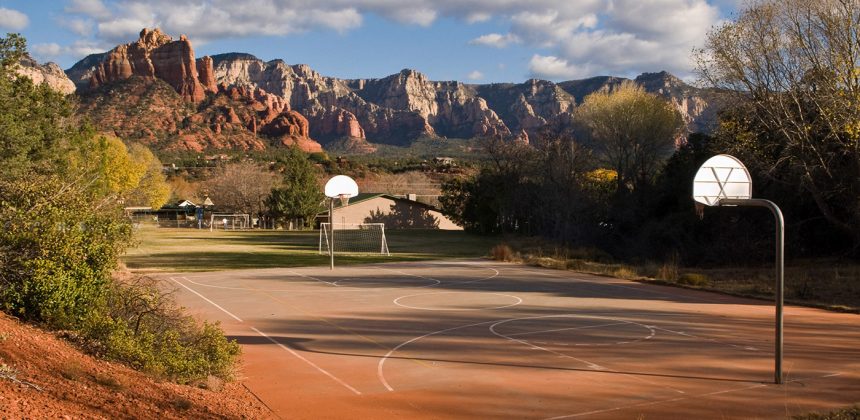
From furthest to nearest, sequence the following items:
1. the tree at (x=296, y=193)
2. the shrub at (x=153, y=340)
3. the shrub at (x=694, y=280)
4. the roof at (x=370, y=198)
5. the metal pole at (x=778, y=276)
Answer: the tree at (x=296, y=193) < the roof at (x=370, y=198) < the shrub at (x=694, y=280) < the metal pole at (x=778, y=276) < the shrub at (x=153, y=340)

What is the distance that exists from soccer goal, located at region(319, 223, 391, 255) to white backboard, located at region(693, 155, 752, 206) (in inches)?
1120

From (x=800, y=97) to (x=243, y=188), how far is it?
198 feet

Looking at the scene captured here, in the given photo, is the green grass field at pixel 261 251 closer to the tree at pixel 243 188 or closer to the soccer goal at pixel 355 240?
the soccer goal at pixel 355 240

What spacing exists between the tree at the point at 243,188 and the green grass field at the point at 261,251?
20237mm

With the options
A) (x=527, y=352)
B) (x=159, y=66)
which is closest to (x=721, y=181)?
(x=527, y=352)

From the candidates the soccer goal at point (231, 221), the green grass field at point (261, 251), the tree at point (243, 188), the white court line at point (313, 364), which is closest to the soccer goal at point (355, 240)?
the green grass field at point (261, 251)

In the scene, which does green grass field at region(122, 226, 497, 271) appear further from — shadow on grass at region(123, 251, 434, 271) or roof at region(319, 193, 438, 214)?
roof at region(319, 193, 438, 214)

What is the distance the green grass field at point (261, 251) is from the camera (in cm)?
3281

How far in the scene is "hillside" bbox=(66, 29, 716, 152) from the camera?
4095 inches

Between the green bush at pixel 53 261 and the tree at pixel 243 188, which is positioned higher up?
the tree at pixel 243 188

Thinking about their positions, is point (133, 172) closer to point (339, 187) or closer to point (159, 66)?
point (339, 187)

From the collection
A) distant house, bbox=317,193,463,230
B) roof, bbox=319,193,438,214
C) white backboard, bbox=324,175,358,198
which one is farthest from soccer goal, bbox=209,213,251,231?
white backboard, bbox=324,175,358,198

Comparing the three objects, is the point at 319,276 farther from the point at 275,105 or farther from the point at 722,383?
the point at 275,105

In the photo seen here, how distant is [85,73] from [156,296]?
16911 cm
